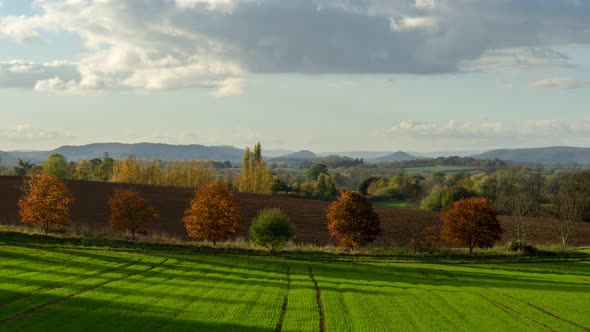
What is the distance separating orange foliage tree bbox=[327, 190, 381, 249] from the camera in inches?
2918

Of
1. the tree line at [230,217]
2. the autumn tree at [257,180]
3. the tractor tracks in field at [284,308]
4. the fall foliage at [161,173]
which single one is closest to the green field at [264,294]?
the tractor tracks in field at [284,308]

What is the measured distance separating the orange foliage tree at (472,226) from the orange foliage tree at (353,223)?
31.4ft

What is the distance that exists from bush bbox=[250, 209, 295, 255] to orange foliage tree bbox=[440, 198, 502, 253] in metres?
21.1

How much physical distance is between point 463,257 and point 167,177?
369ft

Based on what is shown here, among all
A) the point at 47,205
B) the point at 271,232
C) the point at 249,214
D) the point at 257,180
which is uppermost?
the point at 257,180

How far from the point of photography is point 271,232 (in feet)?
226

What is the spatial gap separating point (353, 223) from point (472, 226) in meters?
15.2

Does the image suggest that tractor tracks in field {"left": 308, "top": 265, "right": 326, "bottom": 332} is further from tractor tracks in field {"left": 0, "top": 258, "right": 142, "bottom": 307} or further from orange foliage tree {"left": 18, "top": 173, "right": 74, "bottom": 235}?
orange foliage tree {"left": 18, "top": 173, "right": 74, "bottom": 235}

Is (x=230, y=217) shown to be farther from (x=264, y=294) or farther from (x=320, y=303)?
(x=320, y=303)

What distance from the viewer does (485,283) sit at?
45.9 metres

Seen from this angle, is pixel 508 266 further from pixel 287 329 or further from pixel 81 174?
pixel 81 174

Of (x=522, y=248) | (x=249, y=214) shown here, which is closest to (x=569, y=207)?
(x=522, y=248)

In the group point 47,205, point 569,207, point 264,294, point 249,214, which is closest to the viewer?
point 264,294

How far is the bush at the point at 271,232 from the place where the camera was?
6881 cm
